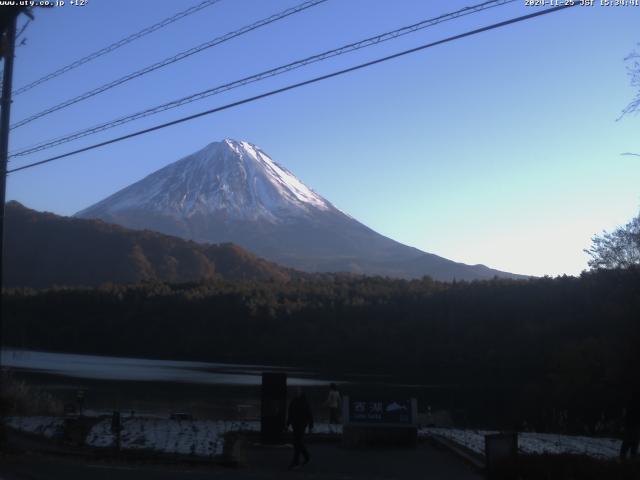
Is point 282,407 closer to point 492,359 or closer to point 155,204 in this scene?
point 492,359

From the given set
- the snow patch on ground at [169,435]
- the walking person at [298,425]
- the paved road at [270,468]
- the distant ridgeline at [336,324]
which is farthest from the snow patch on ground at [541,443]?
the distant ridgeline at [336,324]

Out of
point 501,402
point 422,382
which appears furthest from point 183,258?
point 501,402

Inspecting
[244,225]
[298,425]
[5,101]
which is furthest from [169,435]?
[244,225]

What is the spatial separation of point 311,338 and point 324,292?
13.7 meters

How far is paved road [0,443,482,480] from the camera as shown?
44.5 ft

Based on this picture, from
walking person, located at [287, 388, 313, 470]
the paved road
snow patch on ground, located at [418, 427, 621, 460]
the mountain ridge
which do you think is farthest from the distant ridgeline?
walking person, located at [287, 388, 313, 470]

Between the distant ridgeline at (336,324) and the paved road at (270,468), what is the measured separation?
130ft

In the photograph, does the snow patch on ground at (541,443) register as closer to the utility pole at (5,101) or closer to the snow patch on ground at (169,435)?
the snow patch on ground at (169,435)

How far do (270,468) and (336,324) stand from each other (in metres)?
76.7

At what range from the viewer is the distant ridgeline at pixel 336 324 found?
70.7m

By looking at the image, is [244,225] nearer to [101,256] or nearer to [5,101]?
[101,256]

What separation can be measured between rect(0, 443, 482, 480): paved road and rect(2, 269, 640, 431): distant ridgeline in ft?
130

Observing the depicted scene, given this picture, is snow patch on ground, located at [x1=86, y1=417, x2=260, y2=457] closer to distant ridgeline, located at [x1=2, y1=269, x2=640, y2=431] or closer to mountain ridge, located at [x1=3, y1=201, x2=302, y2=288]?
distant ridgeline, located at [x1=2, y1=269, x2=640, y2=431]

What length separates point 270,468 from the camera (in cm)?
1492
